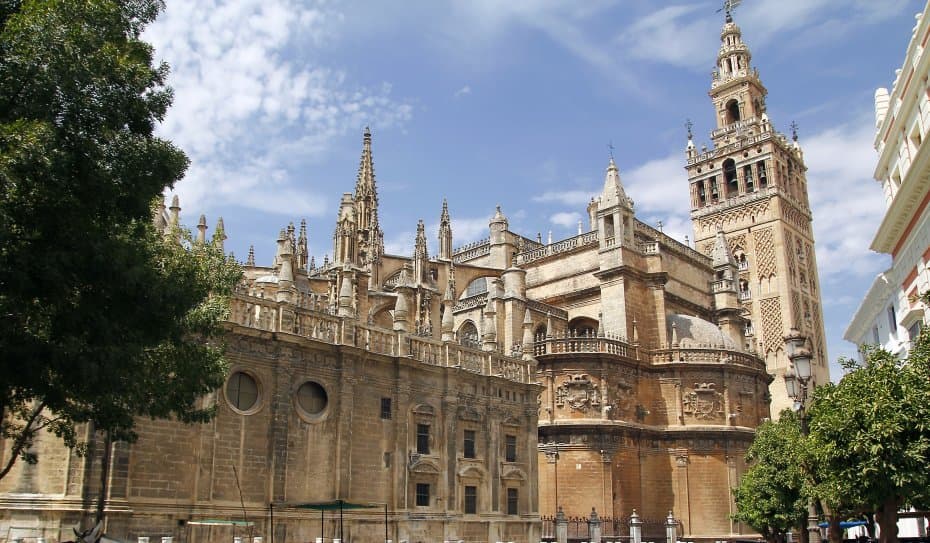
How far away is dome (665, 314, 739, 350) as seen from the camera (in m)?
42.6

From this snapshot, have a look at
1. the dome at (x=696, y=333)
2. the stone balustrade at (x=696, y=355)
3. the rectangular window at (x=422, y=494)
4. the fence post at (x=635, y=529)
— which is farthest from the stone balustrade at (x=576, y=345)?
the rectangular window at (x=422, y=494)

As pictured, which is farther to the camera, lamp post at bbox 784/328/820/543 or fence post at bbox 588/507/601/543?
fence post at bbox 588/507/601/543

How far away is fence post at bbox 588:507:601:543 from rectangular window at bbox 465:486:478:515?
8591 mm

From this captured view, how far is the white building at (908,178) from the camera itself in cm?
1977

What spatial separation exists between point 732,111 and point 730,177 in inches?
261

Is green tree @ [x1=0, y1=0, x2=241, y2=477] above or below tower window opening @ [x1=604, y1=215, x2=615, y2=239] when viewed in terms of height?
below

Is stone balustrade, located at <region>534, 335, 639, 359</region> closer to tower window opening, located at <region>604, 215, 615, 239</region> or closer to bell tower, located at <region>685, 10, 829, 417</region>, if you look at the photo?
tower window opening, located at <region>604, 215, 615, 239</region>

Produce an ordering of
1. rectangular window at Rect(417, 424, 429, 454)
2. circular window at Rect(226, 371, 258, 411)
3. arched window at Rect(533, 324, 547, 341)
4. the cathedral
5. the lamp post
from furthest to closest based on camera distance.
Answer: arched window at Rect(533, 324, 547, 341)
rectangular window at Rect(417, 424, 429, 454)
circular window at Rect(226, 371, 258, 411)
the cathedral
the lamp post

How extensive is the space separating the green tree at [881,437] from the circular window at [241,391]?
13.7 meters

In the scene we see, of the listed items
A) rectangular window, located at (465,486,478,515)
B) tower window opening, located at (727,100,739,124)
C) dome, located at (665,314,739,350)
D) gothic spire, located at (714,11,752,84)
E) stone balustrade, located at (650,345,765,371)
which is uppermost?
gothic spire, located at (714,11,752,84)

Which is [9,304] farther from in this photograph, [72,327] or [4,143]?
[4,143]

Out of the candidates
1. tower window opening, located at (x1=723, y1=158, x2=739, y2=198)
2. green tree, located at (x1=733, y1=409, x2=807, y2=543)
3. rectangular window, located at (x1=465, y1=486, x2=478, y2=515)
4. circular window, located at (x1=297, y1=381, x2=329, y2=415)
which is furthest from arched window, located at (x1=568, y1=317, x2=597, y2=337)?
tower window opening, located at (x1=723, y1=158, x2=739, y2=198)

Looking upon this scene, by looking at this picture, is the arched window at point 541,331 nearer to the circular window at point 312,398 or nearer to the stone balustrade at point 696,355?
the stone balustrade at point 696,355

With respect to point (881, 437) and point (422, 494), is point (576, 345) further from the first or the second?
point (881, 437)
